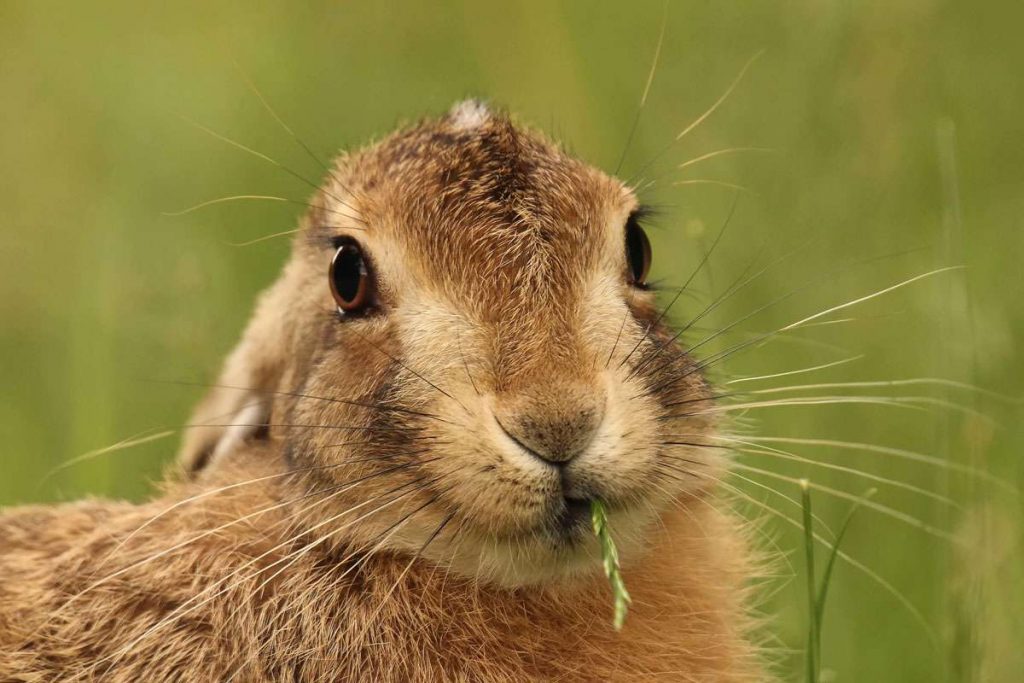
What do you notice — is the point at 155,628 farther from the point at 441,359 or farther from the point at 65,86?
the point at 65,86

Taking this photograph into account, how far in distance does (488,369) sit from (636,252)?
88cm

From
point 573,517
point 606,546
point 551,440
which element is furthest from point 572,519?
point 551,440

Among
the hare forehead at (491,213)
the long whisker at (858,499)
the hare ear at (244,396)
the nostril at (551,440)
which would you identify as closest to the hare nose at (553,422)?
the nostril at (551,440)

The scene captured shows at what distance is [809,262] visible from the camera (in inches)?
313

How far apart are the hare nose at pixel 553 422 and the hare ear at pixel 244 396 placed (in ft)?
4.44

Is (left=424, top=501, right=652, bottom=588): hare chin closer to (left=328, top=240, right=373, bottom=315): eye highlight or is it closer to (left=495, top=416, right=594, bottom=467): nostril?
(left=495, top=416, right=594, bottom=467): nostril

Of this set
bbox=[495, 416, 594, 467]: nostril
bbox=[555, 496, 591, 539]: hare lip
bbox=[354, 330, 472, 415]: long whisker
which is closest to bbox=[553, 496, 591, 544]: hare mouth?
bbox=[555, 496, 591, 539]: hare lip

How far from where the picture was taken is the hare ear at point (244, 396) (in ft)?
15.5

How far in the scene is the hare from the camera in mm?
3570

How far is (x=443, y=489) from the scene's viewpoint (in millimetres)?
3598

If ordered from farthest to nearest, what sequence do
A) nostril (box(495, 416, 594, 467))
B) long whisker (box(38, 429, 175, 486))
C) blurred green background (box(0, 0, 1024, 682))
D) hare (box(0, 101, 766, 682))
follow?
blurred green background (box(0, 0, 1024, 682))
long whisker (box(38, 429, 175, 486))
hare (box(0, 101, 766, 682))
nostril (box(495, 416, 594, 467))

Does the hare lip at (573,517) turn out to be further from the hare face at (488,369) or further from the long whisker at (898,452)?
the long whisker at (898,452)

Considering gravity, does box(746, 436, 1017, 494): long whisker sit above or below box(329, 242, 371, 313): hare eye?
below

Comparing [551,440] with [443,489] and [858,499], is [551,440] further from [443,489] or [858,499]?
[858,499]
